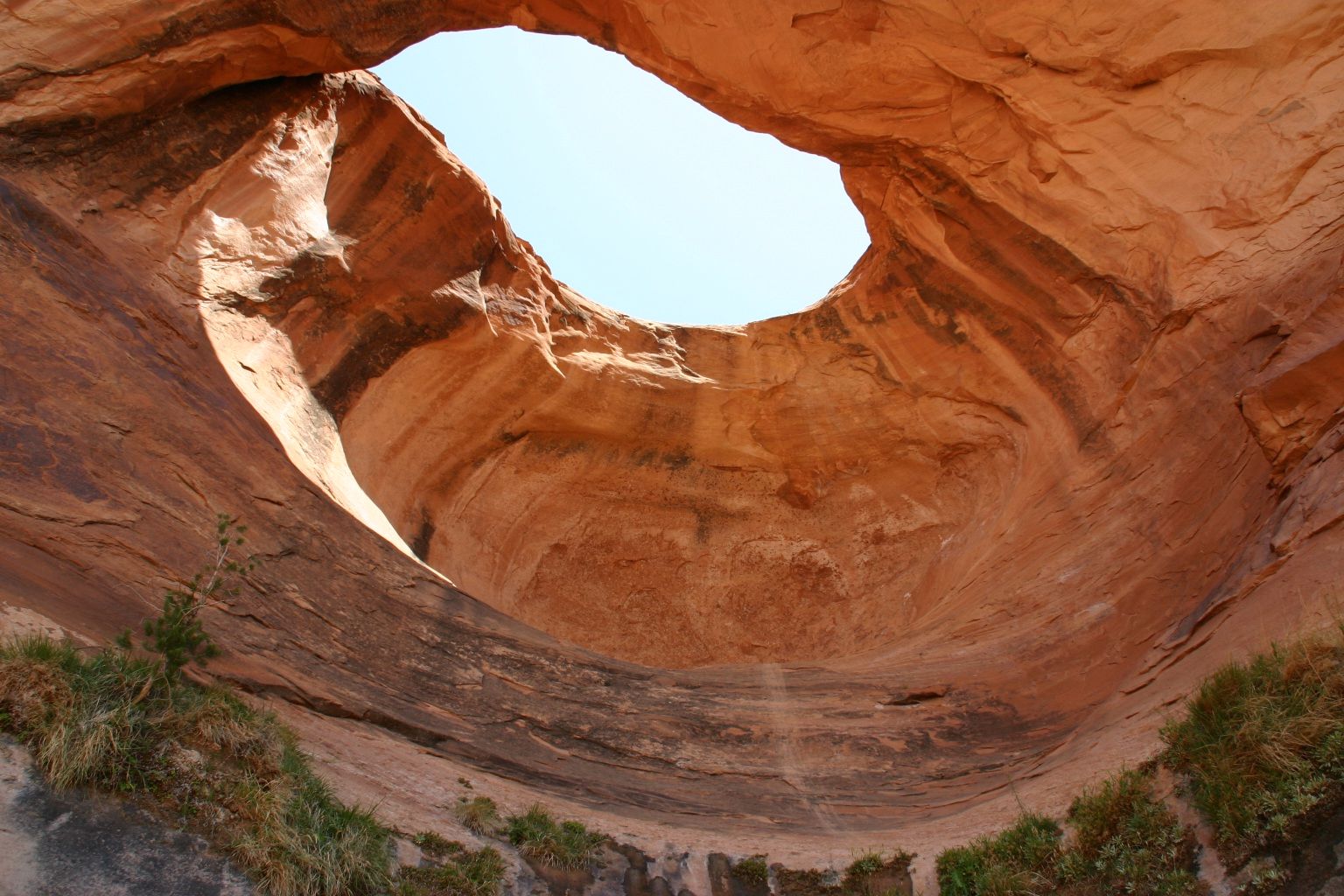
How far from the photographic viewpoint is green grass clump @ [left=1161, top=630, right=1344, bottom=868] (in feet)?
19.5

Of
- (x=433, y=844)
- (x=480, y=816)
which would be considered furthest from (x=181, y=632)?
(x=480, y=816)

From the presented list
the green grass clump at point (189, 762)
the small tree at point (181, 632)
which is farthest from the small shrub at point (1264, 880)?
the small tree at point (181, 632)

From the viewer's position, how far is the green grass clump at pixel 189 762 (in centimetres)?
616

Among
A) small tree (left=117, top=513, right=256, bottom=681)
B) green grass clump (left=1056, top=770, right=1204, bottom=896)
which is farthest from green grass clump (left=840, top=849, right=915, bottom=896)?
small tree (left=117, top=513, right=256, bottom=681)

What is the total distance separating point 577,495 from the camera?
1353cm

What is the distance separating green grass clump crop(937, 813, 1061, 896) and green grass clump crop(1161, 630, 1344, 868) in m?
0.91

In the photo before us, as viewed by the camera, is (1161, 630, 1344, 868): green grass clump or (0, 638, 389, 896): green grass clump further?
(0, 638, 389, 896): green grass clump

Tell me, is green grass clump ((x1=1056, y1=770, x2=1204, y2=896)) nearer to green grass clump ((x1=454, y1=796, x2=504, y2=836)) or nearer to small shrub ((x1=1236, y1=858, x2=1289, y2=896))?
small shrub ((x1=1236, y1=858, x2=1289, y2=896))

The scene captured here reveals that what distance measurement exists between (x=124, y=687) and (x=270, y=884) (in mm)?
1504

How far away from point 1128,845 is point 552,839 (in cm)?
354

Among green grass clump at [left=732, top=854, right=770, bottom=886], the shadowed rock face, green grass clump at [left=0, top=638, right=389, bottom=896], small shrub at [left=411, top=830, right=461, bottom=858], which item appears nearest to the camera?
green grass clump at [left=0, top=638, right=389, bottom=896]

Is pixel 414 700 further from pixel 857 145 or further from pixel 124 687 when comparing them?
pixel 857 145

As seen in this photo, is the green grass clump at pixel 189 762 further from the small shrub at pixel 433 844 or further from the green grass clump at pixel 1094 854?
the green grass clump at pixel 1094 854

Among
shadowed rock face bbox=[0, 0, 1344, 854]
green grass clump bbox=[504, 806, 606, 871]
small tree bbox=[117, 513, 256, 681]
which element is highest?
shadowed rock face bbox=[0, 0, 1344, 854]
